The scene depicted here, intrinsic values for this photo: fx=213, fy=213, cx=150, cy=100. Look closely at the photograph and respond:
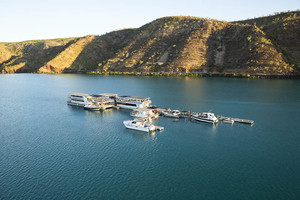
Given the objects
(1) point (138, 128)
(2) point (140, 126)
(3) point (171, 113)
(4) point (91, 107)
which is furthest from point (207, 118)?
(4) point (91, 107)

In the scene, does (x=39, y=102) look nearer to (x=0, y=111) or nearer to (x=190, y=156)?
(x=0, y=111)

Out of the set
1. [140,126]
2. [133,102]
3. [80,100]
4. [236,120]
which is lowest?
[140,126]

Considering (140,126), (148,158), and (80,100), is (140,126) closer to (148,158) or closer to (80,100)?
(148,158)

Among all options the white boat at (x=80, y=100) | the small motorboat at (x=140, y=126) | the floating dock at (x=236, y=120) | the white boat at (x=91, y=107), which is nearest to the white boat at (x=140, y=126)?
the small motorboat at (x=140, y=126)

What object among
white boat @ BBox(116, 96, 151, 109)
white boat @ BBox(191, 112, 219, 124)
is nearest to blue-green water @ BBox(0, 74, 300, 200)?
white boat @ BBox(191, 112, 219, 124)

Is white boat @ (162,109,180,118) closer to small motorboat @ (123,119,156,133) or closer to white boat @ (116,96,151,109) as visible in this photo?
white boat @ (116,96,151,109)

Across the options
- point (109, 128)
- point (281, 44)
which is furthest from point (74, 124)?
point (281, 44)

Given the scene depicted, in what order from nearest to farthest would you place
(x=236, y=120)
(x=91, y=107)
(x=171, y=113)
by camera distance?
(x=236, y=120) → (x=171, y=113) → (x=91, y=107)
